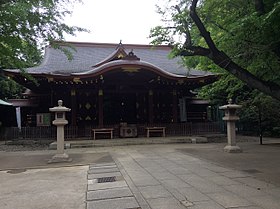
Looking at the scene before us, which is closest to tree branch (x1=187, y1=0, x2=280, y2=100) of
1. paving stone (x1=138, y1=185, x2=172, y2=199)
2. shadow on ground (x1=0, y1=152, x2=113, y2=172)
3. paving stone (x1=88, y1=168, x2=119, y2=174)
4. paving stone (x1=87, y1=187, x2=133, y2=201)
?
paving stone (x1=138, y1=185, x2=172, y2=199)

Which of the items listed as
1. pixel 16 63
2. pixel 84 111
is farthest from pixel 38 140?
pixel 16 63

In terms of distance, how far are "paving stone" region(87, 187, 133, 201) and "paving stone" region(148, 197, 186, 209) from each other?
1.89 feet

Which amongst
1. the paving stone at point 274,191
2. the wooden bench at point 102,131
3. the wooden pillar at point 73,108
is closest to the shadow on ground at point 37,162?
the wooden bench at point 102,131

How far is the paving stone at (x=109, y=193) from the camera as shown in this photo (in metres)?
4.90

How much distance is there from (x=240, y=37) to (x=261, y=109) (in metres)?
7.41

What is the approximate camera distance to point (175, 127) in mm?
16297

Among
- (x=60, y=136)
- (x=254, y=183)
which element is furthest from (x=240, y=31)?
(x=60, y=136)

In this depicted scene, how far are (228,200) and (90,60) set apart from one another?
16.9 meters

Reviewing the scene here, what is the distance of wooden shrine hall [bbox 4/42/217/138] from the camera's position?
15075 millimetres

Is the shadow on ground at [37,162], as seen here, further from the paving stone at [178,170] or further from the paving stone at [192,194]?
the paving stone at [192,194]

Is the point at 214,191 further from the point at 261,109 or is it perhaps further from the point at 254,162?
the point at 261,109

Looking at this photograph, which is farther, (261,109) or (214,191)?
(261,109)

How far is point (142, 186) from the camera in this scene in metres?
5.54

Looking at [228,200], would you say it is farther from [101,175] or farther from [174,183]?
[101,175]
